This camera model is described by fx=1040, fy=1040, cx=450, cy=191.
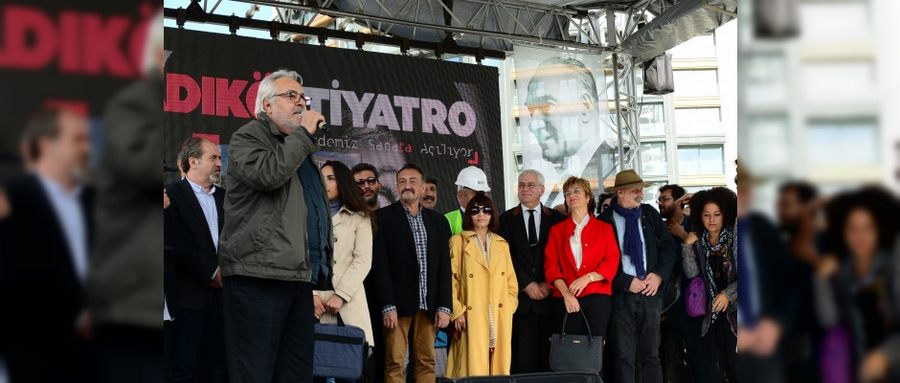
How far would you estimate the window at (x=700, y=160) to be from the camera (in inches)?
2741

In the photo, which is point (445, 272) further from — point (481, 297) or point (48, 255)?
point (48, 255)

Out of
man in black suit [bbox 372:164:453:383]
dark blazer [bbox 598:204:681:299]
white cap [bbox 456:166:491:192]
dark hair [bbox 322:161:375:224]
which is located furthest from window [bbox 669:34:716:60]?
dark hair [bbox 322:161:375:224]

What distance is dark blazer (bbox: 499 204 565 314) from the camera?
6879 mm

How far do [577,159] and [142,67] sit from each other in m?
9.14

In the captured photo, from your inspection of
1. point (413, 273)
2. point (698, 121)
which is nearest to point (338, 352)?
point (413, 273)

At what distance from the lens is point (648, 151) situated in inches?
2749

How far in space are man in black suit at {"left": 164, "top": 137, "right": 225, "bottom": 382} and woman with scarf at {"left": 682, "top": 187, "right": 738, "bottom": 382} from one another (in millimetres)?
3162

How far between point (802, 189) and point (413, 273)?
500 centimetres

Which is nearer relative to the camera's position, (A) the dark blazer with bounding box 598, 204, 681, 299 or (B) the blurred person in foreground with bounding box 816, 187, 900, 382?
(B) the blurred person in foreground with bounding box 816, 187, 900, 382

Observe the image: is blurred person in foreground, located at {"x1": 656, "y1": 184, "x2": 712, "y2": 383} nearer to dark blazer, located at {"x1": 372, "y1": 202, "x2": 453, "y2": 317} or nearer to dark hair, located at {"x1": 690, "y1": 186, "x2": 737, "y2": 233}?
dark hair, located at {"x1": 690, "y1": 186, "x2": 737, "y2": 233}

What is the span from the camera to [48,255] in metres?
1.54

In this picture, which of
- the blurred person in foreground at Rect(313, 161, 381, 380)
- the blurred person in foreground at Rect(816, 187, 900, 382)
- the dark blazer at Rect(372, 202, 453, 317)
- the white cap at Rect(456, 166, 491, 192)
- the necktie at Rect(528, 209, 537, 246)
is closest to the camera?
the blurred person in foreground at Rect(816, 187, 900, 382)

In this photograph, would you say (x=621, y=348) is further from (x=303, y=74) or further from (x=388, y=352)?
(x=303, y=74)

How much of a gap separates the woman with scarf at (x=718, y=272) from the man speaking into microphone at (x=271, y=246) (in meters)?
3.46
